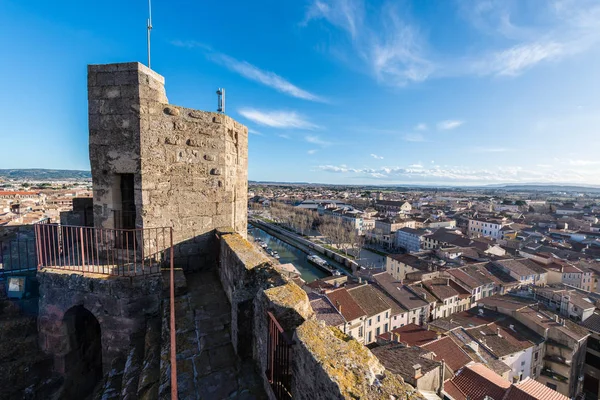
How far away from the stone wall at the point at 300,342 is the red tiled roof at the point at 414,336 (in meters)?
17.3

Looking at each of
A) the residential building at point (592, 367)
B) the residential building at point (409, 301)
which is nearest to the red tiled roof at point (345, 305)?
the residential building at point (409, 301)

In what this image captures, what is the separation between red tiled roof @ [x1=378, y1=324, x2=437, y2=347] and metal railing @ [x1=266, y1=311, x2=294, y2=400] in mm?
17807

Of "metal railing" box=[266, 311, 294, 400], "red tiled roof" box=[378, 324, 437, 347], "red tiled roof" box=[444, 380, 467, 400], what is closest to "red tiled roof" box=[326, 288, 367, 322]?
"red tiled roof" box=[378, 324, 437, 347]

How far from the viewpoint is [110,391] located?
392 cm

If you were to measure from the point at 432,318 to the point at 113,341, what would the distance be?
92.3 ft

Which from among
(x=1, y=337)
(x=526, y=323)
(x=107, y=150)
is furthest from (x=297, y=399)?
(x=526, y=323)

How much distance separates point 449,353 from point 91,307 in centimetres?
1875

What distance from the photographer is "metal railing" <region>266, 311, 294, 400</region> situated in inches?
107

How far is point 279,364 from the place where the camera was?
9.15 ft

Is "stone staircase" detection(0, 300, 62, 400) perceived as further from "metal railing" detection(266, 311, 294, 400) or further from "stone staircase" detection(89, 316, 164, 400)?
"metal railing" detection(266, 311, 294, 400)

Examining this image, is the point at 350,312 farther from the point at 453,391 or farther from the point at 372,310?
the point at 453,391

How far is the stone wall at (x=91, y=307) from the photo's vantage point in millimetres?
4676

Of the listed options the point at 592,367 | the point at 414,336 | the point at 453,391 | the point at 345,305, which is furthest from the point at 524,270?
the point at 453,391

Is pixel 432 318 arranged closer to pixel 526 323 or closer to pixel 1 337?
pixel 526 323
